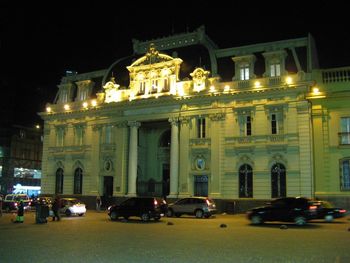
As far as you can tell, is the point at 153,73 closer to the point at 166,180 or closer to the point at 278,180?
the point at 166,180

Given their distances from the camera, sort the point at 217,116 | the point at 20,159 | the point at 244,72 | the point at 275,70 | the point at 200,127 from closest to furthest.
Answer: the point at 275,70 → the point at 217,116 → the point at 244,72 → the point at 200,127 → the point at 20,159

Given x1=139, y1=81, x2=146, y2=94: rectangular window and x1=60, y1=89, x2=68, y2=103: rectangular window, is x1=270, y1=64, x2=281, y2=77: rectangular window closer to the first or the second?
x1=139, y1=81, x2=146, y2=94: rectangular window

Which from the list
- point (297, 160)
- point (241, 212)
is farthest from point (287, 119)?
point (241, 212)

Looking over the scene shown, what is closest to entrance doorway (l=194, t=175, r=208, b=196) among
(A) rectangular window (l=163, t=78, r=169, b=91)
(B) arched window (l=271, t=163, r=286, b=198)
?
(B) arched window (l=271, t=163, r=286, b=198)

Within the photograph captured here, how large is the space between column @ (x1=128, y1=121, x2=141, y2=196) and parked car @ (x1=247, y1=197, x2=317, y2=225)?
19.2 metres

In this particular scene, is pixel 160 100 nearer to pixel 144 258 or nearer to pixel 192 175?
pixel 192 175

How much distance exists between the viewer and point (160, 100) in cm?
4131

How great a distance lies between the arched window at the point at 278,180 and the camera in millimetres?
35906

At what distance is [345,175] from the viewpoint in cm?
3438

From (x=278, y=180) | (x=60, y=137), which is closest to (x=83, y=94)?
(x=60, y=137)

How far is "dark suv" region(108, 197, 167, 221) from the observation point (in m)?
27.7

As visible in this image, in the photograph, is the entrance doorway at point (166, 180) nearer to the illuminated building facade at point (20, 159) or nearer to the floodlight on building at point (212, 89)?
the floodlight on building at point (212, 89)

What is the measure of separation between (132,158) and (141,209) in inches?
588

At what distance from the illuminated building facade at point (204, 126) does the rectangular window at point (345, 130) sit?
9 centimetres
